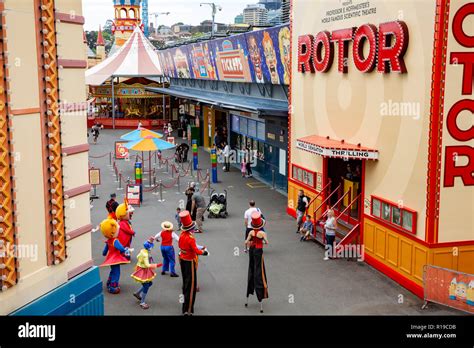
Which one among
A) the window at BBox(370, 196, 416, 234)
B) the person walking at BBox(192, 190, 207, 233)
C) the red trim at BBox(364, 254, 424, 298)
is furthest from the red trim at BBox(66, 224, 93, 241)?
the person walking at BBox(192, 190, 207, 233)

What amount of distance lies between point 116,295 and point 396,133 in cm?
727

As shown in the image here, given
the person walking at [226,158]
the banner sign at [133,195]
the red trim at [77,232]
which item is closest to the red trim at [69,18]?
the red trim at [77,232]

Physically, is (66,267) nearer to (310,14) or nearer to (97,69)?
(310,14)

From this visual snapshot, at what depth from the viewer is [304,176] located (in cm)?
1862

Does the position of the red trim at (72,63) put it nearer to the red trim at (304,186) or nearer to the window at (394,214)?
the window at (394,214)

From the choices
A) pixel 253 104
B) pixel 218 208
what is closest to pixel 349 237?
pixel 218 208

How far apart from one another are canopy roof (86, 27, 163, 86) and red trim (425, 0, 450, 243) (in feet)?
119

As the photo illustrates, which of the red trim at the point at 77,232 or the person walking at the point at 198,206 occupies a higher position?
the red trim at the point at 77,232

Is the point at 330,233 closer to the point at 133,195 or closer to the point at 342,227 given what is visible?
the point at 342,227

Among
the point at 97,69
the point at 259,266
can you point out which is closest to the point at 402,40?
the point at 259,266

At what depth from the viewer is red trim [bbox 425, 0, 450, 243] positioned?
455 inches

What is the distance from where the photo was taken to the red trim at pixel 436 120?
11.5 metres

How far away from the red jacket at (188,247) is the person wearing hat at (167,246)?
1.78m

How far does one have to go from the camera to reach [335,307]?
12.0 meters
